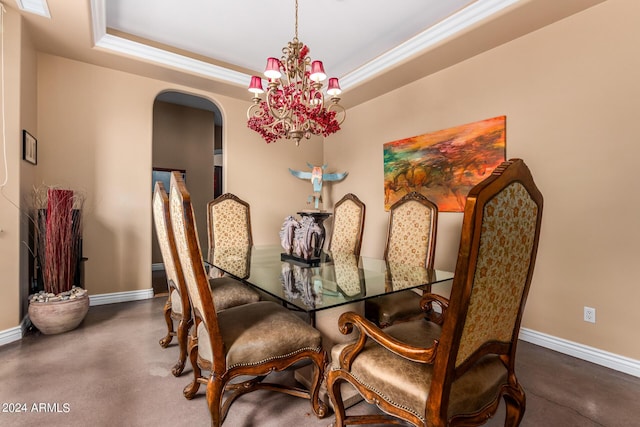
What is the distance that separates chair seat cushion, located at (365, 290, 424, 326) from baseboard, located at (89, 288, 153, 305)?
2.97 m

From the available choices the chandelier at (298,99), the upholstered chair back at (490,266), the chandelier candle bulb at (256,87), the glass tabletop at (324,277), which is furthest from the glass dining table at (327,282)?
the chandelier candle bulb at (256,87)

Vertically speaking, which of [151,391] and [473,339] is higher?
[473,339]

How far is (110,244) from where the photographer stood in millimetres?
A: 3604

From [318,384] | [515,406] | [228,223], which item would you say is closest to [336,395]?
[318,384]

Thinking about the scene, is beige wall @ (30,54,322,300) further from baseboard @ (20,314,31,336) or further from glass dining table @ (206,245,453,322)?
glass dining table @ (206,245,453,322)

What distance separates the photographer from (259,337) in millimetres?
1444

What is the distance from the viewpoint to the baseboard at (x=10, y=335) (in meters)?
2.47

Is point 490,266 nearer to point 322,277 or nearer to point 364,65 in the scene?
point 322,277

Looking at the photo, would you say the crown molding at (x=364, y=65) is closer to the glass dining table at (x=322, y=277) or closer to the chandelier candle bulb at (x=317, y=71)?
the chandelier candle bulb at (x=317, y=71)

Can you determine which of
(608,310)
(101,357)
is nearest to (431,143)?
(608,310)

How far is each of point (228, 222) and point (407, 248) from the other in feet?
6.21

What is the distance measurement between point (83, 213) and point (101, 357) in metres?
1.91

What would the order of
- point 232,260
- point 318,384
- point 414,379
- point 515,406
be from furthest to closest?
point 232,260
point 318,384
point 515,406
point 414,379

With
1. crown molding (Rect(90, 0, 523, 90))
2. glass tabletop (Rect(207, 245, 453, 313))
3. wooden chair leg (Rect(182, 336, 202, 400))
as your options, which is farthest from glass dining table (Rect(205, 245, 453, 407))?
crown molding (Rect(90, 0, 523, 90))
